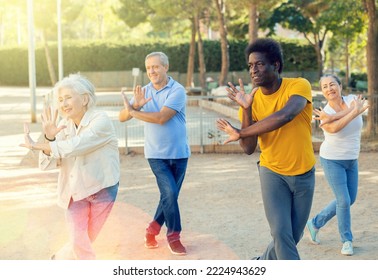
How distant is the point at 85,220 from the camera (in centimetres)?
529

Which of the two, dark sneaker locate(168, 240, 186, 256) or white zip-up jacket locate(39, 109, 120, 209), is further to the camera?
dark sneaker locate(168, 240, 186, 256)

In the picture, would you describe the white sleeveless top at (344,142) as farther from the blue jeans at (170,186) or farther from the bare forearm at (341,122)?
the blue jeans at (170,186)

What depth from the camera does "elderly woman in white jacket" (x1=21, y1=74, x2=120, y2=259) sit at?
16.9 ft

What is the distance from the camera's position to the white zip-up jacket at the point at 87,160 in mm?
5195

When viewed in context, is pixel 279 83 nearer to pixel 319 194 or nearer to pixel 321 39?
pixel 319 194

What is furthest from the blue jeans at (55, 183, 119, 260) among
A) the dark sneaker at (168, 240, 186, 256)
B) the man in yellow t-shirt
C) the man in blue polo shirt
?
the dark sneaker at (168, 240, 186, 256)

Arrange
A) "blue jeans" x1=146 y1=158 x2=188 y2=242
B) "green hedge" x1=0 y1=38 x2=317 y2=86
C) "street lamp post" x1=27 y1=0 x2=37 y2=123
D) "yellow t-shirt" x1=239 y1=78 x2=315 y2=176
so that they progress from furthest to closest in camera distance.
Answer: "green hedge" x1=0 y1=38 x2=317 y2=86, "street lamp post" x1=27 y1=0 x2=37 y2=123, "blue jeans" x1=146 y1=158 x2=188 y2=242, "yellow t-shirt" x1=239 y1=78 x2=315 y2=176

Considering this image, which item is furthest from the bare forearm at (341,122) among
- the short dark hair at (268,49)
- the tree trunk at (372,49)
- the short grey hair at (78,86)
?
the tree trunk at (372,49)

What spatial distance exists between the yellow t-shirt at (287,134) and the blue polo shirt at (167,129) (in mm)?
1771

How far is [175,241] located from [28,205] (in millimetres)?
3005

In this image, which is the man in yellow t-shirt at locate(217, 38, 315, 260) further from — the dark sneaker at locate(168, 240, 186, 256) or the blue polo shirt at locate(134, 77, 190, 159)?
the dark sneaker at locate(168, 240, 186, 256)

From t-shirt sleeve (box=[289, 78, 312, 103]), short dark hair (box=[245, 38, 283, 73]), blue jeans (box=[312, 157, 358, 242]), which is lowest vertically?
blue jeans (box=[312, 157, 358, 242])

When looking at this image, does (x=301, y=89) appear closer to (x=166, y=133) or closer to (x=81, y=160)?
(x=81, y=160)

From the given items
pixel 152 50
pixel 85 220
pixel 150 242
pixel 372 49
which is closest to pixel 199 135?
pixel 372 49
